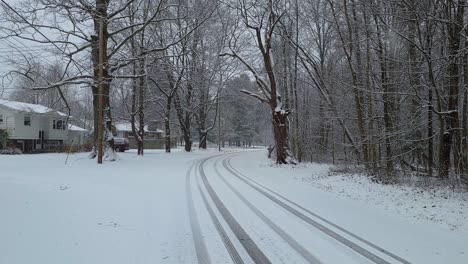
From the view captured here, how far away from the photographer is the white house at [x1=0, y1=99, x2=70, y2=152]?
39.0 meters

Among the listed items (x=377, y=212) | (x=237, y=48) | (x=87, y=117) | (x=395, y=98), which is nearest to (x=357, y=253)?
(x=377, y=212)

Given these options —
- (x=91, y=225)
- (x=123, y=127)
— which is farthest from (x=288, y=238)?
(x=123, y=127)

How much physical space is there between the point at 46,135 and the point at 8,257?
4316cm

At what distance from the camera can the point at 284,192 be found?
12.7 metres

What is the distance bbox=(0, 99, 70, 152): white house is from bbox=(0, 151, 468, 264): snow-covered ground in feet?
92.1

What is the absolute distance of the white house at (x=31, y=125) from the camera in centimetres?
3903

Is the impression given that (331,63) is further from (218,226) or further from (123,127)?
(123,127)

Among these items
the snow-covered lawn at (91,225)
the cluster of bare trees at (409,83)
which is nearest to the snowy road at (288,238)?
the snow-covered lawn at (91,225)

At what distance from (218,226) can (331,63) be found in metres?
23.3

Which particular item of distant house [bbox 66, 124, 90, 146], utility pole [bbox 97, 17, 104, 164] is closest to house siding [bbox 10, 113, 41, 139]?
distant house [bbox 66, 124, 90, 146]

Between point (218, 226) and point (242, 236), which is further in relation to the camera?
point (218, 226)

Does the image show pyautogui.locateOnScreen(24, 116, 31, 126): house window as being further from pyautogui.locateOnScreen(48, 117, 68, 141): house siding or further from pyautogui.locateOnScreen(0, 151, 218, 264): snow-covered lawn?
pyautogui.locateOnScreen(0, 151, 218, 264): snow-covered lawn

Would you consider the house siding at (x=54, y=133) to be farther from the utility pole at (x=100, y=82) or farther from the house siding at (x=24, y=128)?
the utility pole at (x=100, y=82)

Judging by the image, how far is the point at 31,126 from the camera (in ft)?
136
